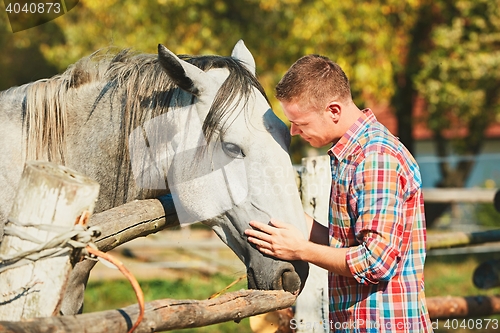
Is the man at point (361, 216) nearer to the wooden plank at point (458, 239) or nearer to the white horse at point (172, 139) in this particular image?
the white horse at point (172, 139)

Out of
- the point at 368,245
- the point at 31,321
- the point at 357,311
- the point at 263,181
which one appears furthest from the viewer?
the point at 263,181

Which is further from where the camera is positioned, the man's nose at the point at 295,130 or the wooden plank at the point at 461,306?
the wooden plank at the point at 461,306

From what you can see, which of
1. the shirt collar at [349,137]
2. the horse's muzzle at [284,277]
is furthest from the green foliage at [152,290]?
the shirt collar at [349,137]

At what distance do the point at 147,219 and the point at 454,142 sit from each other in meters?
11.9

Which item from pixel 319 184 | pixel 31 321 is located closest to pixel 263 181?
pixel 319 184

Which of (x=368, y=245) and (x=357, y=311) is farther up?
(x=368, y=245)

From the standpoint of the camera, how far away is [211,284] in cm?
812

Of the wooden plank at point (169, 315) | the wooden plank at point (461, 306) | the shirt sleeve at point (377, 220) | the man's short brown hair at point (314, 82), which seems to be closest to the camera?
the wooden plank at point (169, 315)

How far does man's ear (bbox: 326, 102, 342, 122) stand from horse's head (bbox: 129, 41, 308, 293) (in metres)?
0.35

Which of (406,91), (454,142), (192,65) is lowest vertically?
(192,65)

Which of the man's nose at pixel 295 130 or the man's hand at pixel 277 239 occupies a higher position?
the man's nose at pixel 295 130

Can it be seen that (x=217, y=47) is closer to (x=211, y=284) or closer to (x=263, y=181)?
(x=211, y=284)

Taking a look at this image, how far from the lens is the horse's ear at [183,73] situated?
2.37m

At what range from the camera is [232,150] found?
2449 millimetres
